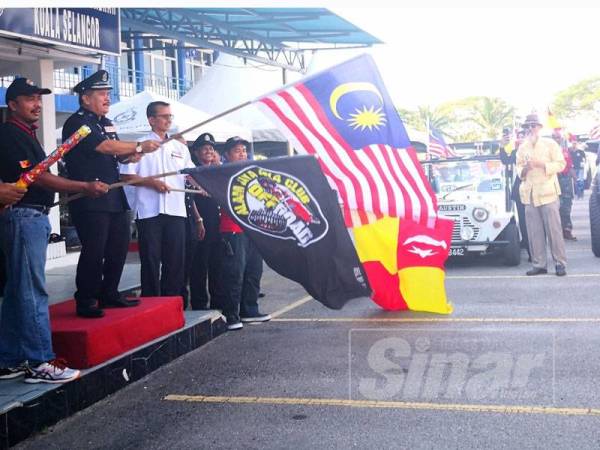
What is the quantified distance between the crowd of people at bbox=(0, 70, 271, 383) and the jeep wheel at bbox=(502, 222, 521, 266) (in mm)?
4642

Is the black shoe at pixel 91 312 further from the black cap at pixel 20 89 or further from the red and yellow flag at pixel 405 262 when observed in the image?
the red and yellow flag at pixel 405 262

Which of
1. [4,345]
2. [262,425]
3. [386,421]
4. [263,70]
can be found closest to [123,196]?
[4,345]

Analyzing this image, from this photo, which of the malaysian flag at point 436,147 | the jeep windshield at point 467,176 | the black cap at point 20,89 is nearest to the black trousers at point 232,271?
the black cap at point 20,89

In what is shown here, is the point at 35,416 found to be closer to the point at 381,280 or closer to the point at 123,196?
the point at 123,196

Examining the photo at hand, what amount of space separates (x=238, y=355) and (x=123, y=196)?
1.61 metres

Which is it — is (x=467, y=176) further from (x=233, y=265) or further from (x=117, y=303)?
(x=117, y=303)

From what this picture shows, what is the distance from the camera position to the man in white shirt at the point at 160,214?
6.72m

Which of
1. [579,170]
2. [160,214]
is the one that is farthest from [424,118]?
[160,214]

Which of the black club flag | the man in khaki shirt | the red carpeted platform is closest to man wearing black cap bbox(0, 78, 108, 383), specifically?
the red carpeted platform

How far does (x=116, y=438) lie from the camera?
446cm

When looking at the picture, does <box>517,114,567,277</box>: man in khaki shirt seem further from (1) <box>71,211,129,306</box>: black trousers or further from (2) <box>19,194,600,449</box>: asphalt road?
(1) <box>71,211,129,306</box>: black trousers

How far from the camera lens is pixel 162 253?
7008 millimetres

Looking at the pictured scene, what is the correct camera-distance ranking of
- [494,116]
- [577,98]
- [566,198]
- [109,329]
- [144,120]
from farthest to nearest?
[577,98]
[494,116]
[566,198]
[144,120]
[109,329]

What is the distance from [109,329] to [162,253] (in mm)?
1569
